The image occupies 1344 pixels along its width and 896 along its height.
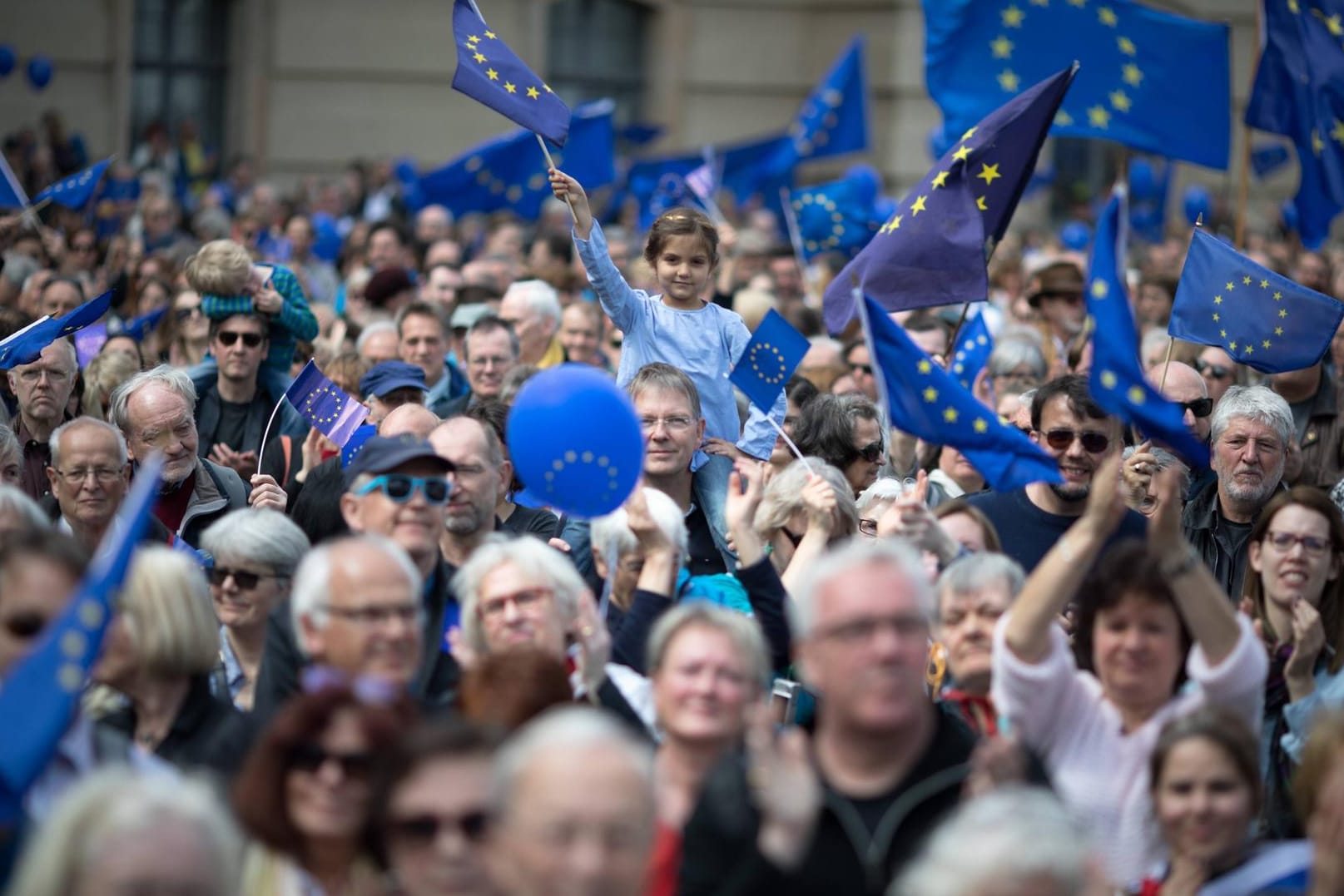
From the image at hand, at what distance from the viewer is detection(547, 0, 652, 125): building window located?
25812 millimetres

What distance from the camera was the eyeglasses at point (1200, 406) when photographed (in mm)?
8203

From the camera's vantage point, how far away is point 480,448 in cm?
631

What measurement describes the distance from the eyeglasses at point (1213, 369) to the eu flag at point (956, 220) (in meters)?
2.16

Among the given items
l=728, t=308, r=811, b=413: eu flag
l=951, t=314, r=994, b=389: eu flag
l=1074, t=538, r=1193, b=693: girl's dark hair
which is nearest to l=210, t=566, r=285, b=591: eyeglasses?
l=728, t=308, r=811, b=413: eu flag

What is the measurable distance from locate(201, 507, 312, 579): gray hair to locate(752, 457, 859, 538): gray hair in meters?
1.39

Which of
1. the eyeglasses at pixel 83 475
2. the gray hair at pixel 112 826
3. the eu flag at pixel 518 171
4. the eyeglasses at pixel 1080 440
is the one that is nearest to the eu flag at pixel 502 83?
the eyeglasses at pixel 83 475

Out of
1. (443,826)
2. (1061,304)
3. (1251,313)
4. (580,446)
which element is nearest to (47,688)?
(443,826)

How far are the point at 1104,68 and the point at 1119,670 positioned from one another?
6024mm

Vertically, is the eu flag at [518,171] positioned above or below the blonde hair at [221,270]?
below

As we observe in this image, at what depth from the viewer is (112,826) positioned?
3.59 meters

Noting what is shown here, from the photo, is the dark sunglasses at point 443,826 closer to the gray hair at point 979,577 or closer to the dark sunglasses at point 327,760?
the dark sunglasses at point 327,760

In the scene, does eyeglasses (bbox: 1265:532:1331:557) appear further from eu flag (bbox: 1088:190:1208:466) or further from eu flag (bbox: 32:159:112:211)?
eu flag (bbox: 32:159:112:211)

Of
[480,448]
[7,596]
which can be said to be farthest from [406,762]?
[480,448]

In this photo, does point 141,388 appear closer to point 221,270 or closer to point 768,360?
point 221,270
